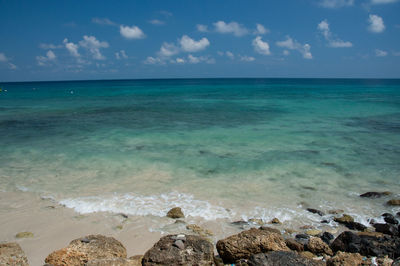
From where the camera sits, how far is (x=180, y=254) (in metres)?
4.65

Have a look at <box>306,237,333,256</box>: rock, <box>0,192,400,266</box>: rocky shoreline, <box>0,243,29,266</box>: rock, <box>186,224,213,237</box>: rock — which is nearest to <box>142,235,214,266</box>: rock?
<box>0,192,400,266</box>: rocky shoreline

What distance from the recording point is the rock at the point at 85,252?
4695 mm

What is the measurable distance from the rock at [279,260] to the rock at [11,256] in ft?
11.2

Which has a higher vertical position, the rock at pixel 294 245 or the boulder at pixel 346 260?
the boulder at pixel 346 260

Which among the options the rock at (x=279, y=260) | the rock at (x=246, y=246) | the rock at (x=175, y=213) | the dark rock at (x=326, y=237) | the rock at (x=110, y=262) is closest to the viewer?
the rock at (x=110, y=262)

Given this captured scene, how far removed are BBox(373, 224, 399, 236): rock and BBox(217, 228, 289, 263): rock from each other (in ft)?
7.77

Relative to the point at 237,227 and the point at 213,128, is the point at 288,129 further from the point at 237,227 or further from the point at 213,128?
the point at 237,227

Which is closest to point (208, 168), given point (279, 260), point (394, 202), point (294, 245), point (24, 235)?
point (294, 245)

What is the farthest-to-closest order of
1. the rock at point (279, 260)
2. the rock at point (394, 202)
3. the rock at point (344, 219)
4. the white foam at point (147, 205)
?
1. the rock at point (394, 202)
2. the white foam at point (147, 205)
3. the rock at point (344, 219)
4. the rock at point (279, 260)

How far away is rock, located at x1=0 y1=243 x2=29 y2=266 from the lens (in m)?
4.34

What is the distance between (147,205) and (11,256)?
11.6 feet

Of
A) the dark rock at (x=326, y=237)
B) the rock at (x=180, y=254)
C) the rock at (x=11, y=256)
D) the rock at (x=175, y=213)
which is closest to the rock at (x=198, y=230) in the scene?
the rock at (x=175, y=213)

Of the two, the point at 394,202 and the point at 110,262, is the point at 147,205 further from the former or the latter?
the point at 394,202

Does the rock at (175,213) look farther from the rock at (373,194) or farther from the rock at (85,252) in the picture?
the rock at (373,194)
